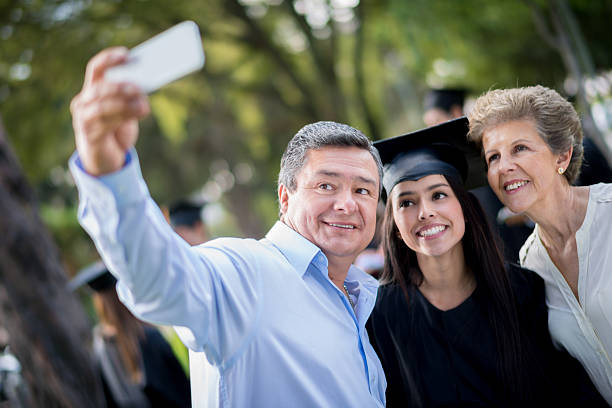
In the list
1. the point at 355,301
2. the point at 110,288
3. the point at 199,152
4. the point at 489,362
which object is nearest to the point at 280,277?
the point at 355,301

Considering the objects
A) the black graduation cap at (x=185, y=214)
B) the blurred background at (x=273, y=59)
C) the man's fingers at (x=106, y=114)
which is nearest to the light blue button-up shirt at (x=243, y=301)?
the man's fingers at (x=106, y=114)

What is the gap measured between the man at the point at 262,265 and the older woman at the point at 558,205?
66 centimetres

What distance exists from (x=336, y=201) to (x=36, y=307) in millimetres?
2672

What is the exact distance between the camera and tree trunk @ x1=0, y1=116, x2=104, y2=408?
3.57 m

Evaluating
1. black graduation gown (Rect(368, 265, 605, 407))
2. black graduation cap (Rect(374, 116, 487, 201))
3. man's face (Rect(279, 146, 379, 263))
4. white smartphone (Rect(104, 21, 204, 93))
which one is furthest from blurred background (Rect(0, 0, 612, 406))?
white smartphone (Rect(104, 21, 204, 93))

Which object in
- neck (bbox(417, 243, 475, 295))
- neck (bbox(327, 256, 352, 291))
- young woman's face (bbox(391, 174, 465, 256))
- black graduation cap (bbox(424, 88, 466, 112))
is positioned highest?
black graduation cap (bbox(424, 88, 466, 112))

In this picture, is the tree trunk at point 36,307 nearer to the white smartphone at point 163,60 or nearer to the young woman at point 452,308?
the young woman at point 452,308

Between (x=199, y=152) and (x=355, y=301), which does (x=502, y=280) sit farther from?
(x=199, y=152)

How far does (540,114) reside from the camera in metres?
2.42

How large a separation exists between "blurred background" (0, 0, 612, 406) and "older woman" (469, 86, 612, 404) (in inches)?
77.2

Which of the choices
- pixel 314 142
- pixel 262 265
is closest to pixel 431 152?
pixel 314 142

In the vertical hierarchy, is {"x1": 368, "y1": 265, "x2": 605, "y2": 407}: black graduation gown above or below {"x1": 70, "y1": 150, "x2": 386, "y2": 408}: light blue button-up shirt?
below

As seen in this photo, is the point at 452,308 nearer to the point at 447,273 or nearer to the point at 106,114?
the point at 447,273

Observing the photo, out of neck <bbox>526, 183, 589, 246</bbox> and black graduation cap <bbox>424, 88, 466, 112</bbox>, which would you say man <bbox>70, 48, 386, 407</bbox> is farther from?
black graduation cap <bbox>424, 88, 466, 112</bbox>
